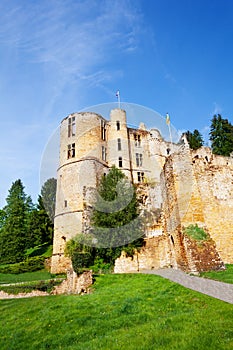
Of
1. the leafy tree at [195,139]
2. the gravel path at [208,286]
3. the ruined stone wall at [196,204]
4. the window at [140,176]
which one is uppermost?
the leafy tree at [195,139]

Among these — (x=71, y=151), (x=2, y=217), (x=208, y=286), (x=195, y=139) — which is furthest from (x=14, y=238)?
(x=195, y=139)

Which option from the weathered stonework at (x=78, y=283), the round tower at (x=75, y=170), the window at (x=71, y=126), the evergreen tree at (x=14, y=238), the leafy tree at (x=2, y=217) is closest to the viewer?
the weathered stonework at (x=78, y=283)

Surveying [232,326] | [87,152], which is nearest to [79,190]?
[87,152]

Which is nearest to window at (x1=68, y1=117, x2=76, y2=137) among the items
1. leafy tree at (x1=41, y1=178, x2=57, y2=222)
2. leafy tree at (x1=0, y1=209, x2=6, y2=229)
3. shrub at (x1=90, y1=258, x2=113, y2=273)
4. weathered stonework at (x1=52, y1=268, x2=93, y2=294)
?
leafy tree at (x1=41, y1=178, x2=57, y2=222)

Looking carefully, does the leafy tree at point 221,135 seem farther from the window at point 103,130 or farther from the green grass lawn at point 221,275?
the green grass lawn at point 221,275

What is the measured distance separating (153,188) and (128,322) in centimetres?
2002

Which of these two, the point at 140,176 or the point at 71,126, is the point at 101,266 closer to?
the point at 140,176

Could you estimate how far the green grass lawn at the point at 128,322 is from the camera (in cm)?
562

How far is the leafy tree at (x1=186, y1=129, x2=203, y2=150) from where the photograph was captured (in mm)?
43125

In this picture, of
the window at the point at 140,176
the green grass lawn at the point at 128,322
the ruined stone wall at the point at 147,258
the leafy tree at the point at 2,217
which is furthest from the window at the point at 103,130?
the green grass lawn at the point at 128,322

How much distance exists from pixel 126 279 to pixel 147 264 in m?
4.72

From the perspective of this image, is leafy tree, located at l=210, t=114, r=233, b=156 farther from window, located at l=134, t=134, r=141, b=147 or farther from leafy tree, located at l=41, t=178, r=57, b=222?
leafy tree, located at l=41, t=178, r=57, b=222

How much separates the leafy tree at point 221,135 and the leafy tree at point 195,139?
2.43 metres

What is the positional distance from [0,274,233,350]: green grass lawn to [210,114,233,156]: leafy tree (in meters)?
33.0
